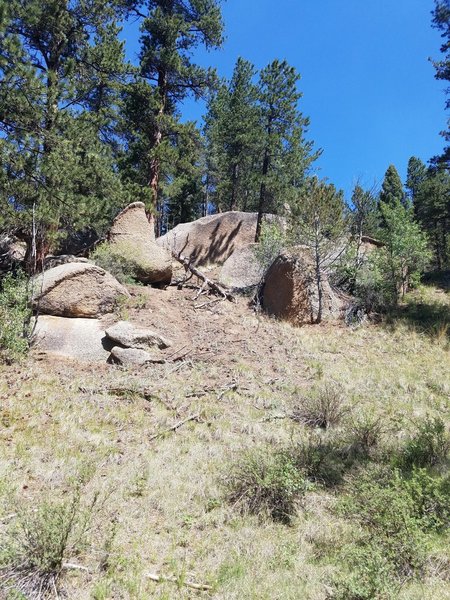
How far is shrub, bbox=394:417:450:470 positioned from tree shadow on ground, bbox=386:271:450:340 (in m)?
6.65

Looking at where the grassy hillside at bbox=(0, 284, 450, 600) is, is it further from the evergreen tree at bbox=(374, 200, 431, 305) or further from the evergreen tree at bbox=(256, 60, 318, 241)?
the evergreen tree at bbox=(256, 60, 318, 241)

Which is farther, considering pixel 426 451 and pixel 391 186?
pixel 391 186

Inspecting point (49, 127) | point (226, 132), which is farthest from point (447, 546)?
point (226, 132)

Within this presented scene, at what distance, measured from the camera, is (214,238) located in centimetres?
2262

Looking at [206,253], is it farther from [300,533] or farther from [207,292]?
[300,533]

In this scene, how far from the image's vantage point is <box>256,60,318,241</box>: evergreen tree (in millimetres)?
19000

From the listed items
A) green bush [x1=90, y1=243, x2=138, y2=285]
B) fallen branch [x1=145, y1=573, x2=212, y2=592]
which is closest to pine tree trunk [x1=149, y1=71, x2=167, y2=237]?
green bush [x1=90, y1=243, x2=138, y2=285]

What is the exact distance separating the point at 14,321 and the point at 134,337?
7.84 feet

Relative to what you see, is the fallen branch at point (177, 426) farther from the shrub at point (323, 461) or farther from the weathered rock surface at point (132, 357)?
the weathered rock surface at point (132, 357)

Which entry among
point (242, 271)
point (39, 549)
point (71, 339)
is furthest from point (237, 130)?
point (39, 549)

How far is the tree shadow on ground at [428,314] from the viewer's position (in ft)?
38.1

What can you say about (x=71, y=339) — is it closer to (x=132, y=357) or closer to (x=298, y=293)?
(x=132, y=357)

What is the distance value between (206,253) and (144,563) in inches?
785

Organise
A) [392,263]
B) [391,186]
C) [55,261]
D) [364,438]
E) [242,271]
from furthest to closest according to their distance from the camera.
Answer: [391,186] → [242,271] → [392,263] → [55,261] → [364,438]
